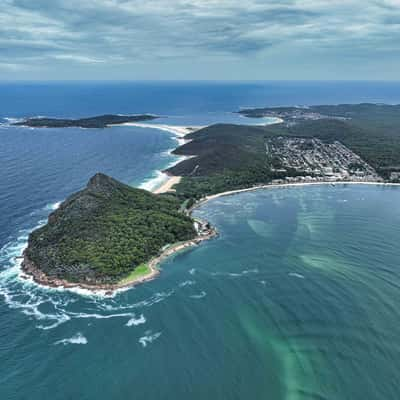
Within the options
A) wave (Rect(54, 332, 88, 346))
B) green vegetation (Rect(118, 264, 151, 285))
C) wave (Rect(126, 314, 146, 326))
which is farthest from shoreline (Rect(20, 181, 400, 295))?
wave (Rect(54, 332, 88, 346))

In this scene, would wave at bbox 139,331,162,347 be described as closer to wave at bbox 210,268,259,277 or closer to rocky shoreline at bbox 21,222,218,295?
rocky shoreline at bbox 21,222,218,295

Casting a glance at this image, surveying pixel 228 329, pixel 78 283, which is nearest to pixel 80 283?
pixel 78 283

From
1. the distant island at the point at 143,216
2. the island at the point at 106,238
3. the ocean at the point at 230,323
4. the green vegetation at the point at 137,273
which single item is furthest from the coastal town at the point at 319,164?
the green vegetation at the point at 137,273

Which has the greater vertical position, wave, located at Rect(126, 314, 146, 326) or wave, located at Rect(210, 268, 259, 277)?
wave, located at Rect(210, 268, 259, 277)

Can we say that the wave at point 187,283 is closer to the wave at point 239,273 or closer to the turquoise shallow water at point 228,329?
the turquoise shallow water at point 228,329

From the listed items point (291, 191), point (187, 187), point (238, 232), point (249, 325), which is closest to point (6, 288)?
point (249, 325)

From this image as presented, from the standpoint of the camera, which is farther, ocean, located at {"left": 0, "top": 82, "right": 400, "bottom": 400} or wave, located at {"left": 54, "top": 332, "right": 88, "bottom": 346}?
wave, located at {"left": 54, "top": 332, "right": 88, "bottom": 346}

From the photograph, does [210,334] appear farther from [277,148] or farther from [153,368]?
[277,148]
